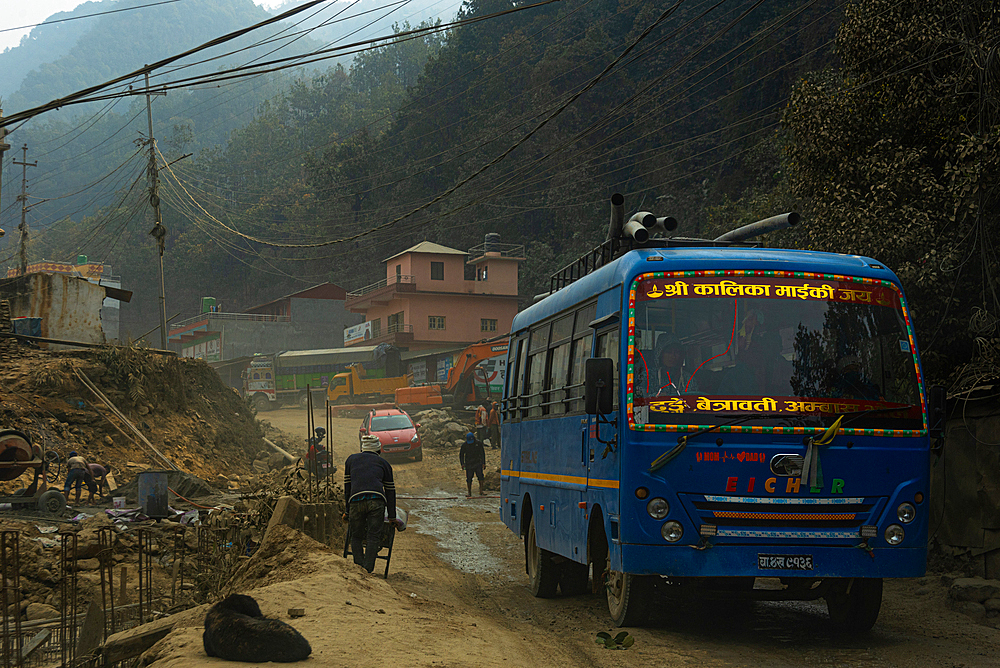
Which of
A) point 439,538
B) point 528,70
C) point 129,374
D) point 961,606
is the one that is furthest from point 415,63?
point 961,606

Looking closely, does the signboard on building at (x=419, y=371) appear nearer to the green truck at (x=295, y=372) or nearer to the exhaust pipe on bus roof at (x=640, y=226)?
the green truck at (x=295, y=372)

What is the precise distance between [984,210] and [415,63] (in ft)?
345

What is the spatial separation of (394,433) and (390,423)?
54cm

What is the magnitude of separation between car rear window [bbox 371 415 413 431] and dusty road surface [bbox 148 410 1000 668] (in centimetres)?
Result: 1968

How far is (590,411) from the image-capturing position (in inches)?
299

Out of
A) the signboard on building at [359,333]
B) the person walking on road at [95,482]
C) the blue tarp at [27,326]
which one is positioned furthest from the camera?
the signboard on building at [359,333]

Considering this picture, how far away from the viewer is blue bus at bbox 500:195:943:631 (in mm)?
7402

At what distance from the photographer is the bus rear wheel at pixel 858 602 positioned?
26.5 feet

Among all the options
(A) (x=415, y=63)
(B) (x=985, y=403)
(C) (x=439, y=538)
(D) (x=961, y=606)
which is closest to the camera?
(D) (x=961, y=606)

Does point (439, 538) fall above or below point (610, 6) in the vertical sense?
below

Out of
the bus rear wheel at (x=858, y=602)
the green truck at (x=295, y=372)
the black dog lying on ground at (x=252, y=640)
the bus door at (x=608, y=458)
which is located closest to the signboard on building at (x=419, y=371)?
the green truck at (x=295, y=372)

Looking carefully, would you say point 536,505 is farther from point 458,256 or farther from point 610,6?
point 610,6

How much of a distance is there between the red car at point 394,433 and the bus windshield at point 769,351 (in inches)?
956

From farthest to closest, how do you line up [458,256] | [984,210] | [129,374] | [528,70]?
[528,70] < [458,256] < [129,374] < [984,210]
